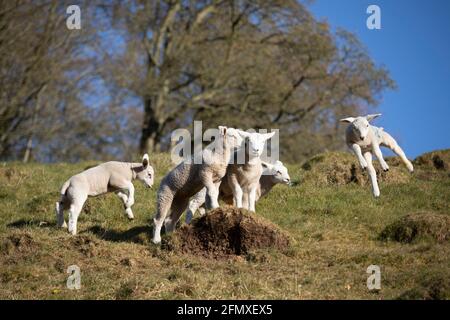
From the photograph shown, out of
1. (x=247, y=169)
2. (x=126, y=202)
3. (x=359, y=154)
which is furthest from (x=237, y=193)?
(x=359, y=154)

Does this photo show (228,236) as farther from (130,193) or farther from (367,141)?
(367,141)

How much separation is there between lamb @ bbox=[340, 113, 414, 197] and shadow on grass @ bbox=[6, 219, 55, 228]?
5.81m

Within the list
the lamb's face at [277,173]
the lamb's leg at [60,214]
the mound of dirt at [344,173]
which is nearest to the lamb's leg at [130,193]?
the lamb's leg at [60,214]

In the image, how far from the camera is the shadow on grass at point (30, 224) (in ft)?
53.9

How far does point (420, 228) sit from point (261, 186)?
10.8 ft

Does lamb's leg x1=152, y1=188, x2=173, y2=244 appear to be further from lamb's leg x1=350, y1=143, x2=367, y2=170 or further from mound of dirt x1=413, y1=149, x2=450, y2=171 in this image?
mound of dirt x1=413, y1=149, x2=450, y2=171

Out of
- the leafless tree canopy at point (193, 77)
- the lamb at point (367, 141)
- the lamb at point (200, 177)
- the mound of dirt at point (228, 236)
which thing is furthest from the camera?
the leafless tree canopy at point (193, 77)

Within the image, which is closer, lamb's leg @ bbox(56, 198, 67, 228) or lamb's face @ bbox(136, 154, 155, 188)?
lamb's leg @ bbox(56, 198, 67, 228)

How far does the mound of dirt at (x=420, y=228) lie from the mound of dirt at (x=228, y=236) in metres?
2.05

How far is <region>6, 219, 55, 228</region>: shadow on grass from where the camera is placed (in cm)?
1642

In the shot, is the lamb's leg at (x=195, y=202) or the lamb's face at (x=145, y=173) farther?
the lamb's face at (x=145, y=173)

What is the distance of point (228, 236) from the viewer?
45.7 feet

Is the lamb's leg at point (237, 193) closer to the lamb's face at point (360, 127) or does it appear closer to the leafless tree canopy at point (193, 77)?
the lamb's face at point (360, 127)

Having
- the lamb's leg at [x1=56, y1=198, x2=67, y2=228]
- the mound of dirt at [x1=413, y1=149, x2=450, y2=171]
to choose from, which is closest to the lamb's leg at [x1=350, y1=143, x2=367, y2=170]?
the mound of dirt at [x1=413, y1=149, x2=450, y2=171]
